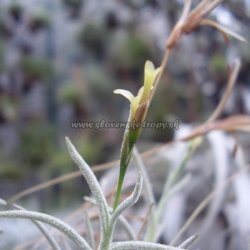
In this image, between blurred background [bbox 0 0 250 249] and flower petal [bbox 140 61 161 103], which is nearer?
flower petal [bbox 140 61 161 103]

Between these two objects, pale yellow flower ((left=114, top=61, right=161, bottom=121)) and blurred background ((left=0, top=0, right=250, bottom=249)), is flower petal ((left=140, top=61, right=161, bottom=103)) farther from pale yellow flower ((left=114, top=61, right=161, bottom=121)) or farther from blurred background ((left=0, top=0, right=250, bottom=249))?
blurred background ((left=0, top=0, right=250, bottom=249))

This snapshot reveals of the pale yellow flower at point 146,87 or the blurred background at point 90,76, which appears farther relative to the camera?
the blurred background at point 90,76

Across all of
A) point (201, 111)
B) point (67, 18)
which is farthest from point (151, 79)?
point (67, 18)

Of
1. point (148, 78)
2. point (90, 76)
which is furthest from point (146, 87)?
point (90, 76)

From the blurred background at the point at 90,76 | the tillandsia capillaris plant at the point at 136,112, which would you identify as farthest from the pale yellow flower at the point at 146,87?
the blurred background at the point at 90,76

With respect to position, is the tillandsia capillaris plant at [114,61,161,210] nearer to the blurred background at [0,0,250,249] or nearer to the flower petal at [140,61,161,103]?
the flower petal at [140,61,161,103]

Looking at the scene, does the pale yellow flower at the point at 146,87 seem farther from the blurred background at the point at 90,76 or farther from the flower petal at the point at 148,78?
the blurred background at the point at 90,76

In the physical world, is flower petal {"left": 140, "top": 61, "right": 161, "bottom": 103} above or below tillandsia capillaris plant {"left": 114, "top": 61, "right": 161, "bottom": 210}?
above

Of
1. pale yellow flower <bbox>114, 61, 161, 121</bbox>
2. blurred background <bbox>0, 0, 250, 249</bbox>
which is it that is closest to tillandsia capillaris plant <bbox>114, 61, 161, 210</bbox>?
pale yellow flower <bbox>114, 61, 161, 121</bbox>
